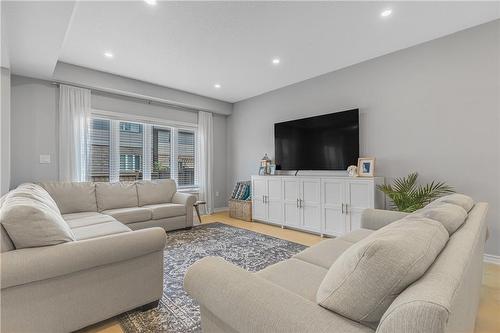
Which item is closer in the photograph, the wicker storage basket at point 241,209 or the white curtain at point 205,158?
the wicker storage basket at point 241,209

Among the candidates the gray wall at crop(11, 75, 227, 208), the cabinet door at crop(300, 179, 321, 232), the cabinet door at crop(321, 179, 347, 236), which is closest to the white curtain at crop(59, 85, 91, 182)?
the gray wall at crop(11, 75, 227, 208)

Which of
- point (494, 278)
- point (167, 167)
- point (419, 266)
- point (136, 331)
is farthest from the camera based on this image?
point (167, 167)

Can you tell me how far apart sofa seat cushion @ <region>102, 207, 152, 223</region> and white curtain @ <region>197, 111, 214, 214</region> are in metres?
1.91

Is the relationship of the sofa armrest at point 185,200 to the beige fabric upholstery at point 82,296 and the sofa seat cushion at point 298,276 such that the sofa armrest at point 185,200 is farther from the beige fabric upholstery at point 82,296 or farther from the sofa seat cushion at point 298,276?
the sofa seat cushion at point 298,276

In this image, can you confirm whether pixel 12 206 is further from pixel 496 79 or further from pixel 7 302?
pixel 496 79

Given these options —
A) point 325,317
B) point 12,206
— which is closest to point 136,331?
point 12,206

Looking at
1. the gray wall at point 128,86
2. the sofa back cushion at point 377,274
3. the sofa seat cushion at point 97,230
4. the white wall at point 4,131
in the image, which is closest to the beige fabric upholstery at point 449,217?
the sofa back cushion at point 377,274

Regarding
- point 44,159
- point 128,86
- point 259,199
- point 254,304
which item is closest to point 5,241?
point 254,304

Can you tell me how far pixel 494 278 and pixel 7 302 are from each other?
3.91 meters

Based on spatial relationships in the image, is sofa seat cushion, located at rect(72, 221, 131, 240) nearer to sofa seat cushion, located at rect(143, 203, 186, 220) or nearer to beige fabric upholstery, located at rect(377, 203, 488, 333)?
sofa seat cushion, located at rect(143, 203, 186, 220)

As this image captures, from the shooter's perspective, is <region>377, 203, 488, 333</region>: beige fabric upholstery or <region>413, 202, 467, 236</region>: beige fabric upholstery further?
<region>413, 202, 467, 236</region>: beige fabric upholstery

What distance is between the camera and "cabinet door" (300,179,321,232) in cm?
385

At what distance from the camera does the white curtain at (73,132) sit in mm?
3822

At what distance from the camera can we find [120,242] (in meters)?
1.65
